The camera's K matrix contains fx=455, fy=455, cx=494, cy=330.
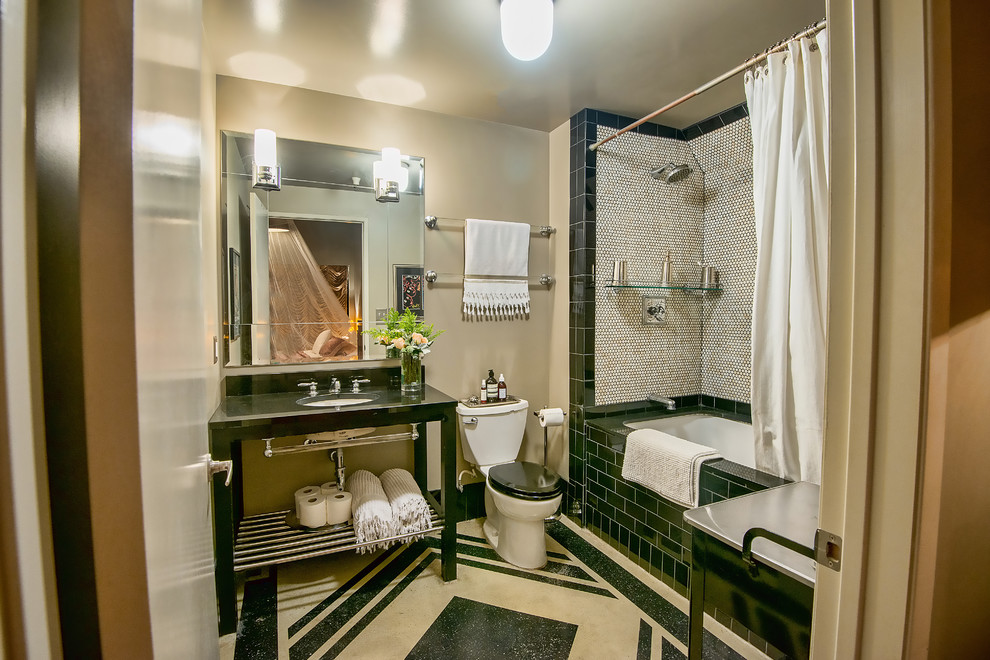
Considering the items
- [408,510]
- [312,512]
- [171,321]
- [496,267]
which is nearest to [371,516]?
[408,510]

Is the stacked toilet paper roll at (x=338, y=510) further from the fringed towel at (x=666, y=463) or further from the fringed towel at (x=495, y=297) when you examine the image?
the fringed towel at (x=666, y=463)

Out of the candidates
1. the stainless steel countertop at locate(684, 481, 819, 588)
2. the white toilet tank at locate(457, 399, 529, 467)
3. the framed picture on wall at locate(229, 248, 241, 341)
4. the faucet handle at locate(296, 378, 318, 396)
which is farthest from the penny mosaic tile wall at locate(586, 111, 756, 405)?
the framed picture on wall at locate(229, 248, 241, 341)

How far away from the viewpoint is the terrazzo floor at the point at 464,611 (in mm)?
1764

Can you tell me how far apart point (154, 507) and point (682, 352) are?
3.00m

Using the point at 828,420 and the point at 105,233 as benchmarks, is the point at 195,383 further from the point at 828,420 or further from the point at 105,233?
the point at 828,420

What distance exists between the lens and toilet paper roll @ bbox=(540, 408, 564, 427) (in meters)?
2.77

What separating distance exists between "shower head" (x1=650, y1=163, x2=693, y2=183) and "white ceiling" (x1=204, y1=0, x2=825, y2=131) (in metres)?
0.36

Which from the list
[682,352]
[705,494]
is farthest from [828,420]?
[682,352]

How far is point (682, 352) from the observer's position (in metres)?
3.05

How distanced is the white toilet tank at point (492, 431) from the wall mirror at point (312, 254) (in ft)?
2.09

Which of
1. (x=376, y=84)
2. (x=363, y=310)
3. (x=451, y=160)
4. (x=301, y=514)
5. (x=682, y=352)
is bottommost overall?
(x=301, y=514)

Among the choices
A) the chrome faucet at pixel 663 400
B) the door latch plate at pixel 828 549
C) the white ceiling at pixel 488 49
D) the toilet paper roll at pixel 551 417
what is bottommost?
the toilet paper roll at pixel 551 417

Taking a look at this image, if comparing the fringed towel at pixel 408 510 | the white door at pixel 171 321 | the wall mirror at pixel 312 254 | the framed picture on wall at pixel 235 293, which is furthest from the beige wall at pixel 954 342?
the framed picture on wall at pixel 235 293

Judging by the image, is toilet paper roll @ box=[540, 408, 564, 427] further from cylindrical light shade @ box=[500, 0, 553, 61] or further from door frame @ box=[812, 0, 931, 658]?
door frame @ box=[812, 0, 931, 658]
